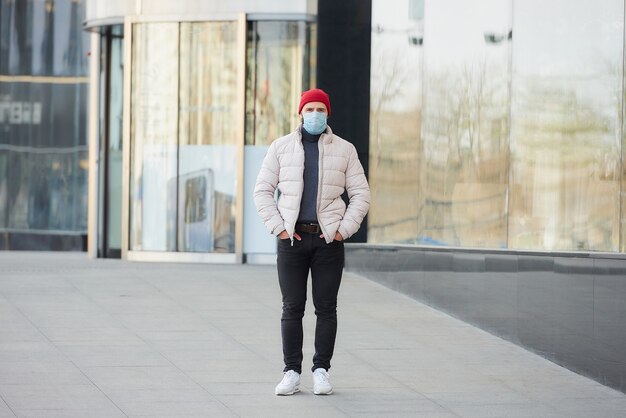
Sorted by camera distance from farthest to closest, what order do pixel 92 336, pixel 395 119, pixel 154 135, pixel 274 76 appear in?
pixel 154 135 < pixel 274 76 < pixel 395 119 < pixel 92 336

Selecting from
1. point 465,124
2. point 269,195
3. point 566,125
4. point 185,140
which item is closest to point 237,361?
point 269,195

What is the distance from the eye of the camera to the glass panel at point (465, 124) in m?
11.5

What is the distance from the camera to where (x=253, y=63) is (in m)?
17.8

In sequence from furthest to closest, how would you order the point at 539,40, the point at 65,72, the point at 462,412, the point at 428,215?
the point at 65,72
the point at 428,215
the point at 539,40
the point at 462,412

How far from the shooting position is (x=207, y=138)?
18.0m

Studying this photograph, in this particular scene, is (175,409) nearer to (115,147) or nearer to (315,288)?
(315,288)

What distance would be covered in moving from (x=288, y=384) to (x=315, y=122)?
5.22ft

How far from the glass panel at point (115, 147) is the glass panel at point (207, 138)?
1.26m

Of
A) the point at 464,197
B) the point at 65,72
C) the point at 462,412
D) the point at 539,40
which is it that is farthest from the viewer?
the point at 65,72

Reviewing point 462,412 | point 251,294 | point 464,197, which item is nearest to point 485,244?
point 464,197

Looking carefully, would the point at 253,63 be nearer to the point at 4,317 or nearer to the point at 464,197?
the point at 464,197

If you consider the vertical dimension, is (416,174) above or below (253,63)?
below

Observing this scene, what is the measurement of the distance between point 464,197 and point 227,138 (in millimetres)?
6148

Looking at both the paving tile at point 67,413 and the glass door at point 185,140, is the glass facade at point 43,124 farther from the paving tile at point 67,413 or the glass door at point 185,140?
the paving tile at point 67,413
